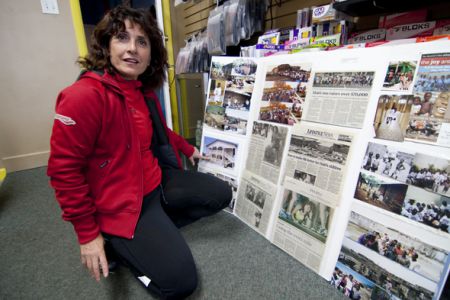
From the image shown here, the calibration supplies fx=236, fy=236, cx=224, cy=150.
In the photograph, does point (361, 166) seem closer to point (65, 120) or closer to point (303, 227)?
point (303, 227)

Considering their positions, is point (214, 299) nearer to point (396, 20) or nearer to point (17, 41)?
point (396, 20)

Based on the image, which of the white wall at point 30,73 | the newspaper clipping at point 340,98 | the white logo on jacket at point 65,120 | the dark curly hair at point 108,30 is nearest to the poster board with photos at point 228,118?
the newspaper clipping at point 340,98

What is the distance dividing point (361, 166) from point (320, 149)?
6.6 inches

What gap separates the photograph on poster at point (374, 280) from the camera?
0.78m

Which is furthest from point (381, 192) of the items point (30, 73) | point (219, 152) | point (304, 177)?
point (30, 73)

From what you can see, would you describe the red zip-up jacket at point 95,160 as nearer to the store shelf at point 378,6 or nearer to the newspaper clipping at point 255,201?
the newspaper clipping at point 255,201

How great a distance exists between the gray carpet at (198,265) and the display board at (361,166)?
90mm

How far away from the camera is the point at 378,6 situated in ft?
3.31

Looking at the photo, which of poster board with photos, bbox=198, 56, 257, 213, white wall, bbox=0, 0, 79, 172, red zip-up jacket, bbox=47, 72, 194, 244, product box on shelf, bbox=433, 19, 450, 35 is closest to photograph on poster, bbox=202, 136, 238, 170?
poster board with photos, bbox=198, 56, 257, 213

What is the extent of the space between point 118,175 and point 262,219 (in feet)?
2.43

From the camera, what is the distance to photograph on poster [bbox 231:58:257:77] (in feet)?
4.27

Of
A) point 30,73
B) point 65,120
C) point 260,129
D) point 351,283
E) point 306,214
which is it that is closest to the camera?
point 65,120

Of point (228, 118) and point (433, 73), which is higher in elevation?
point (433, 73)

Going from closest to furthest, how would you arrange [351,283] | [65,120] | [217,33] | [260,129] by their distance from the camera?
[65,120], [351,283], [260,129], [217,33]
